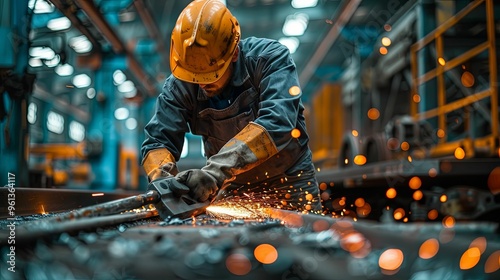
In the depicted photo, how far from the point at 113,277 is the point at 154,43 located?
30.5 feet

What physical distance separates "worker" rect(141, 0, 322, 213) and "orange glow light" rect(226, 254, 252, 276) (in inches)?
46.8

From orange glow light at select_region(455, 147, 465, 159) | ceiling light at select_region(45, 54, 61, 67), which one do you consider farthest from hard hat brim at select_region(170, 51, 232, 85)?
ceiling light at select_region(45, 54, 61, 67)

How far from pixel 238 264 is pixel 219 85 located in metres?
1.84

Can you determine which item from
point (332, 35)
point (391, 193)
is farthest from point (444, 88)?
point (332, 35)

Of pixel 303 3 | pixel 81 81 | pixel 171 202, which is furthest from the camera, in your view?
pixel 81 81

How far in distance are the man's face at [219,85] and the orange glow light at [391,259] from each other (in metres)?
1.78

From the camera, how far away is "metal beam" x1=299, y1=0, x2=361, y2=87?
6836mm

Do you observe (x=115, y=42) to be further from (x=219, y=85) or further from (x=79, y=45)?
(x=219, y=85)

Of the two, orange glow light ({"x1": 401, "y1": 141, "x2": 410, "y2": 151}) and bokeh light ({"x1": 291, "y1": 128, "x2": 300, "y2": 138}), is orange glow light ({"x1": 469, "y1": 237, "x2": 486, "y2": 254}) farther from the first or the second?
orange glow light ({"x1": 401, "y1": 141, "x2": 410, "y2": 151})

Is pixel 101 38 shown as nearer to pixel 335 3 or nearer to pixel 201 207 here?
pixel 335 3

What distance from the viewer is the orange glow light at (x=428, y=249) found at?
128 cm

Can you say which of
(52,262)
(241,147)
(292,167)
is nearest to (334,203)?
(292,167)

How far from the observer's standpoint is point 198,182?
7.99 ft

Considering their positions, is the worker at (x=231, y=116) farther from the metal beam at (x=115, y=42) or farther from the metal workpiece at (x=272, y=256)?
the metal beam at (x=115, y=42)
